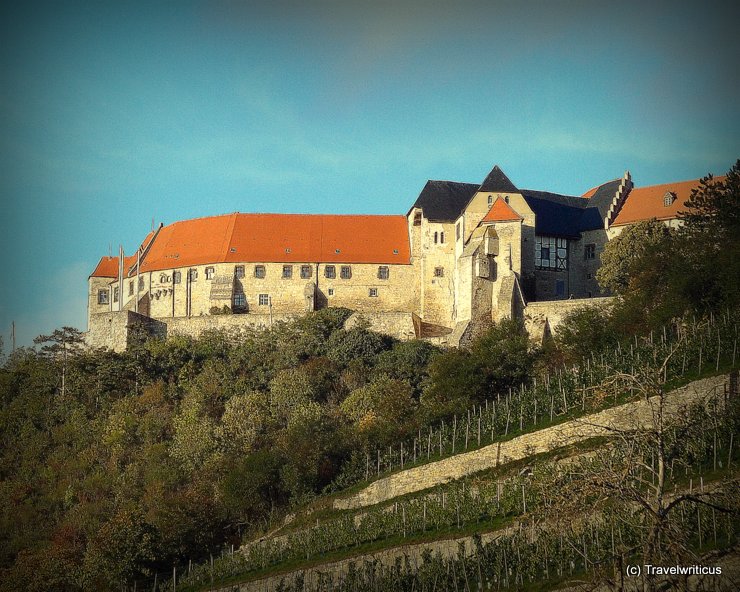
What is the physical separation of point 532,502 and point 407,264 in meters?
29.5

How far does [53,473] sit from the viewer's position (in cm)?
4603

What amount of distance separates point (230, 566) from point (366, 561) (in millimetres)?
7430

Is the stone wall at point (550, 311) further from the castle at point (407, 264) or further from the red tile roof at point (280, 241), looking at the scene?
the red tile roof at point (280, 241)

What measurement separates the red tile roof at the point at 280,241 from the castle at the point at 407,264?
10cm

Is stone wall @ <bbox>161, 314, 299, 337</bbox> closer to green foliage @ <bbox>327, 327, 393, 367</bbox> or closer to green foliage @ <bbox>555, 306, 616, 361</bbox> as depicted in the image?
green foliage @ <bbox>327, 327, 393, 367</bbox>

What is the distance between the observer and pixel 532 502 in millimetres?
28938

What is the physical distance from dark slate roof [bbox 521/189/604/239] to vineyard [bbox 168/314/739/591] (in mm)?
15223

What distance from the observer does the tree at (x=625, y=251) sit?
4894 cm

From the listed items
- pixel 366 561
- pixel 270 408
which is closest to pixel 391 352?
pixel 270 408

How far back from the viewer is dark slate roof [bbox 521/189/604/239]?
55.2 metres

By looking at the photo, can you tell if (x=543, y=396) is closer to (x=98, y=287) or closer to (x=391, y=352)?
(x=391, y=352)

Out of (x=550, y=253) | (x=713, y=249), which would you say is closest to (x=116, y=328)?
(x=550, y=253)

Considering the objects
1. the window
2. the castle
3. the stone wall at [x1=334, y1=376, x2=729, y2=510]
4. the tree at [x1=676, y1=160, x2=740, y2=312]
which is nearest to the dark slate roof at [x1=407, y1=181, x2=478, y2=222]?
the castle

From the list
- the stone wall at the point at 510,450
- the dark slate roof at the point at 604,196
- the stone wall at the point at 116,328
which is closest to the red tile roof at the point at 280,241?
the stone wall at the point at 116,328
